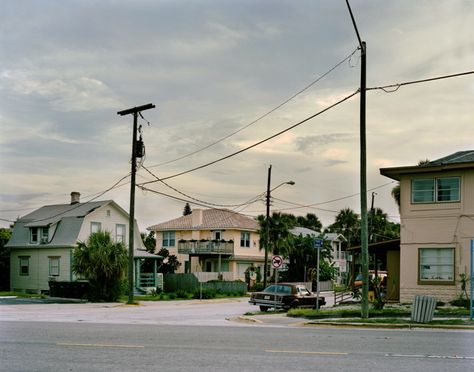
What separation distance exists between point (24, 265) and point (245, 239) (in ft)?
79.1

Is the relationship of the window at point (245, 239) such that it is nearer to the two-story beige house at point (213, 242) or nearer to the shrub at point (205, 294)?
the two-story beige house at point (213, 242)

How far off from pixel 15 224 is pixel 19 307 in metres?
24.2

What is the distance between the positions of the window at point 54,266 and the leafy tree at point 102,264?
1271 cm

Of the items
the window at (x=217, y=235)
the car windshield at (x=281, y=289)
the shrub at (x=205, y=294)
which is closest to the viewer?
the car windshield at (x=281, y=289)

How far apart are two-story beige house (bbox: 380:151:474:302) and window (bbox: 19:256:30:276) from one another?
32.7 metres

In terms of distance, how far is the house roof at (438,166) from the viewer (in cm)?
2975

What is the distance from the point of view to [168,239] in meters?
75.2

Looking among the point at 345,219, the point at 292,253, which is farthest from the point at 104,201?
the point at 345,219

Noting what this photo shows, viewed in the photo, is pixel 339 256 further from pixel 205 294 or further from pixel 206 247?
pixel 205 294

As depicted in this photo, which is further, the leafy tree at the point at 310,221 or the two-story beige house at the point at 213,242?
the leafy tree at the point at 310,221

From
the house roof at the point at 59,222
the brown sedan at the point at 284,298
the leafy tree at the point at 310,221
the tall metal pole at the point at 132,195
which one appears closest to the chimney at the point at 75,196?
the house roof at the point at 59,222

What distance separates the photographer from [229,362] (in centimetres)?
1213

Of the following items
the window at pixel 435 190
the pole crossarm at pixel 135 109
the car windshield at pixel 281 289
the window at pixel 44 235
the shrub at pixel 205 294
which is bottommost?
the shrub at pixel 205 294

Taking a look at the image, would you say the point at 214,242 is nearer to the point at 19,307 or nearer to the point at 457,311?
the point at 19,307
